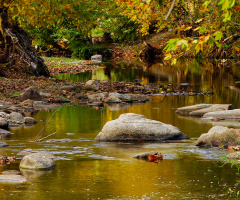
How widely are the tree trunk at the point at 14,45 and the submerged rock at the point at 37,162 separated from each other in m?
17.2

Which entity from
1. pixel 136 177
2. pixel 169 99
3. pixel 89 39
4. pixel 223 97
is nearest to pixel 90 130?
pixel 136 177

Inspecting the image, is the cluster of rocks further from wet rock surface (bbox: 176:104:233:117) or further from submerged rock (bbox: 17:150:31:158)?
wet rock surface (bbox: 176:104:233:117)

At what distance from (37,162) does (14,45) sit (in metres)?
18.0

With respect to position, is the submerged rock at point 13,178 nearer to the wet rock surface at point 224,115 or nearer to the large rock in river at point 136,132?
the large rock in river at point 136,132

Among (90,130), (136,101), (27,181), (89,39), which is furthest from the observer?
(89,39)

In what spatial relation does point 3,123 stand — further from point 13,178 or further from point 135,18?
point 135,18

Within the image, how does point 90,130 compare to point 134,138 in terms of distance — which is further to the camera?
point 90,130

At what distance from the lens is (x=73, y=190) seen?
7.79 metres

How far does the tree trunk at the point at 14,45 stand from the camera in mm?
26067

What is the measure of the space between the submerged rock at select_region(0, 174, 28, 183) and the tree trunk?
1809cm

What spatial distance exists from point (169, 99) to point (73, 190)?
14001 millimetres

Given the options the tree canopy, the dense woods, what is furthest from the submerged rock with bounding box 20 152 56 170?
the tree canopy

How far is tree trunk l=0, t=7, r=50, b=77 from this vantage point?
85.5 ft

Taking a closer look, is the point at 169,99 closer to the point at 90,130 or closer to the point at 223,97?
the point at 223,97
